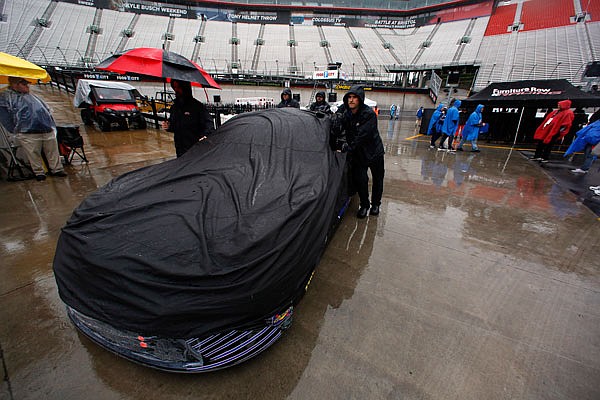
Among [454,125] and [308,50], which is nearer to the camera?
[454,125]

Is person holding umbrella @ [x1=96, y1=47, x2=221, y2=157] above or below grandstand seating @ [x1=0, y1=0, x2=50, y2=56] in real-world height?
below

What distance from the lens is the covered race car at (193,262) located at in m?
A: 1.23

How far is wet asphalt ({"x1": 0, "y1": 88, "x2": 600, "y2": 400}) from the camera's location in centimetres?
141

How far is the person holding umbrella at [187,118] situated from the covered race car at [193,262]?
1624 millimetres

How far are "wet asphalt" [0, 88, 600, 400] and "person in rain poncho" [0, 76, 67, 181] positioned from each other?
3.29 ft

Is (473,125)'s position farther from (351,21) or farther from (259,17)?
(259,17)

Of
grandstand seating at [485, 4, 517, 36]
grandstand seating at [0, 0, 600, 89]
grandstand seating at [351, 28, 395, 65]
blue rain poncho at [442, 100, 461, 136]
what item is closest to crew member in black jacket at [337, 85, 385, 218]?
blue rain poncho at [442, 100, 461, 136]

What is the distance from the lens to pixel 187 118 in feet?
11.0

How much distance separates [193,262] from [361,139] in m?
2.38

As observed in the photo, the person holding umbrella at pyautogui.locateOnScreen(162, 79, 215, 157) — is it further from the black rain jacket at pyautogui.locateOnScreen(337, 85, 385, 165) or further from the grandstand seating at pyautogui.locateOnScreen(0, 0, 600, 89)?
the grandstand seating at pyautogui.locateOnScreen(0, 0, 600, 89)

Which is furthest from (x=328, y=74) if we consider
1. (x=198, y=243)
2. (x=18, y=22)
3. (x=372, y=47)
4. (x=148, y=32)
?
(x=18, y=22)

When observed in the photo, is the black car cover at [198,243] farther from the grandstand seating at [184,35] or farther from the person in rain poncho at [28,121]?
the grandstand seating at [184,35]

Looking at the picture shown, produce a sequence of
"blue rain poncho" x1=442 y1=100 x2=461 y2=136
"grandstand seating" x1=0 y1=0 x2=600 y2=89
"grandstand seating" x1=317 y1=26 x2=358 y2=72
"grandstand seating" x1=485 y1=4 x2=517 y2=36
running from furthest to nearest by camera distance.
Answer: "grandstand seating" x1=317 y1=26 x2=358 y2=72 < "grandstand seating" x1=485 y1=4 x2=517 y2=36 < "grandstand seating" x1=0 y1=0 x2=600 y2=89 < "blue rain poncho" x1=442 y1=100 x2=461 y2=136

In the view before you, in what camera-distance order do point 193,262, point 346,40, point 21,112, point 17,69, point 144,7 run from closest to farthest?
point 193,262
point 17,69
point 21,112
point 144,7
point 346,40
